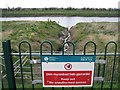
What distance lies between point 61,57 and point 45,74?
1.00 feet

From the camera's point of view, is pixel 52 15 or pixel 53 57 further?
pixel 52 15

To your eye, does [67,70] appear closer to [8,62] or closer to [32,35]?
[8,62]

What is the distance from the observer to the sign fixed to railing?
9.21ft

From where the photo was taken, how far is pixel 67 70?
286 cm

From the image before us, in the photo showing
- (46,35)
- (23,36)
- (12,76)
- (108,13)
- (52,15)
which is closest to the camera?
(12,76)

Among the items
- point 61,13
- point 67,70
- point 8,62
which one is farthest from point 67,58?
point 61,13

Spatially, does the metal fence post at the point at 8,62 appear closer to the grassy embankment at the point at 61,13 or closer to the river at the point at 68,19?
the river at the point at 68,19

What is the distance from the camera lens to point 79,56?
2.79 metres

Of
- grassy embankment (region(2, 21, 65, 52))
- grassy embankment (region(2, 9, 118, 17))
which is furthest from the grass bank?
grassy embankment (region(2, 9, 118, 17))

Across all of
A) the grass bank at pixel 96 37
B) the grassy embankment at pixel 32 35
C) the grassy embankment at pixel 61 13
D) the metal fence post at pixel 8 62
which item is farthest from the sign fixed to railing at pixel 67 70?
the grassy embankment at pixel 61 13

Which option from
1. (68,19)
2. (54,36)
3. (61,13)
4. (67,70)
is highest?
(61,13)

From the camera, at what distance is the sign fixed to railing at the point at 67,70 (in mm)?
2809

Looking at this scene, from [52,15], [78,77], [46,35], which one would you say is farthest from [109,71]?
[52,15]

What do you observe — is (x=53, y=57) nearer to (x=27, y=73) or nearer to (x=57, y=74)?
(x=57, y=74)
